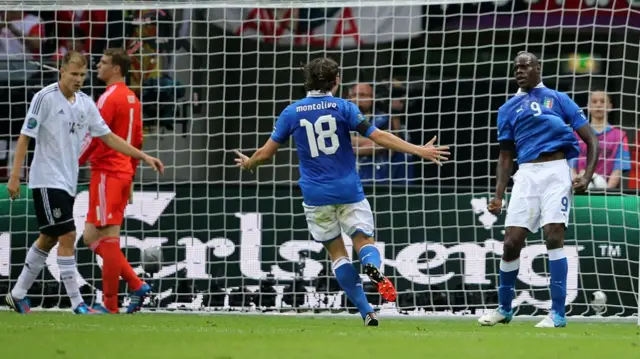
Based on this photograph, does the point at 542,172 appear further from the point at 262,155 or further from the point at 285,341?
the point at 285,341

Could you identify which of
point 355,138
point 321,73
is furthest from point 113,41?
point 321,73

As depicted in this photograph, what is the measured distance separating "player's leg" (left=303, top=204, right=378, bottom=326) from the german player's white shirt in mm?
2120

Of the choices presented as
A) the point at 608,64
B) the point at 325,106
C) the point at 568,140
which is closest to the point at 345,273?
the point at 325,106

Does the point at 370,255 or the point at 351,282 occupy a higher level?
the point at 370,255

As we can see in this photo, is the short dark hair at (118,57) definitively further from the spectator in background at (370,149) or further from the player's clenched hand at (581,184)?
the player's clenched hand at (581,184)

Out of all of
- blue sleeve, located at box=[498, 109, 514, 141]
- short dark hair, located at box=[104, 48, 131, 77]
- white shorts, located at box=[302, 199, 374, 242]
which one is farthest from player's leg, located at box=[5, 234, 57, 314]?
blue sleeve, located at box=[498, 109, 514, 141]

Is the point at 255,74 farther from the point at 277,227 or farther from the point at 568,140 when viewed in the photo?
the point at 568,140

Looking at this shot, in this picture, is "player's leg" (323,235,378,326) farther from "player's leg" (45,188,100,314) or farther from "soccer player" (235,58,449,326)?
"player's leg" (45,188,100,314)

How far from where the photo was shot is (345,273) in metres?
8.24

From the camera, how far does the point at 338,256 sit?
27.4ft

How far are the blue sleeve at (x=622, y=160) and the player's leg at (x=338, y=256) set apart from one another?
4018 millimetres

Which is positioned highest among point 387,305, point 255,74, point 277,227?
point 255,74

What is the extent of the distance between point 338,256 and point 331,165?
2.03ft

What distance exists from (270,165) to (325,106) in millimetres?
4220
